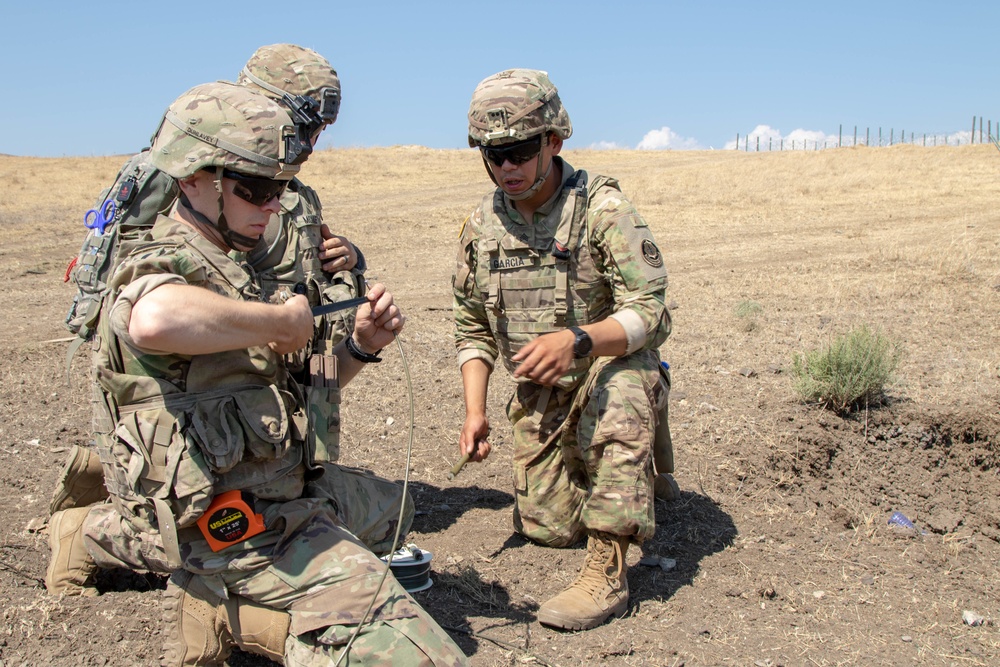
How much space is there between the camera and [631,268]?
156 inches

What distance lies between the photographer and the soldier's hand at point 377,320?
3.23 metres

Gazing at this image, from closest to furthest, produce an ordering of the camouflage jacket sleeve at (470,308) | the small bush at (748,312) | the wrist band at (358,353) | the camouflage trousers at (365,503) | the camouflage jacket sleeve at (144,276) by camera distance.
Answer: the camouflage jacket sleeve at (144,276) → the camouflage trousers at (365,503) → the wrist band at (358,353) → the camouflage jacket sleeve at (470,308) → the small bush at (748,312)

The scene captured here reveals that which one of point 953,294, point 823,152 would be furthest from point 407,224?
point 823,152

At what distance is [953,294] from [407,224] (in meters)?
10.1

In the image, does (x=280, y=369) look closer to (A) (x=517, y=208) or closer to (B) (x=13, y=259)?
(A) (x=517, y=208)

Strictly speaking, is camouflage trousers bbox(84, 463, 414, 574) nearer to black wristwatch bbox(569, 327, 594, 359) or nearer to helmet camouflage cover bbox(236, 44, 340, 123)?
black wristwatch bbox(569, 327, 594, 359)

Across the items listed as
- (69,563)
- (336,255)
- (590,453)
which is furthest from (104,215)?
(590,453)

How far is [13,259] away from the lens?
13.6 metres

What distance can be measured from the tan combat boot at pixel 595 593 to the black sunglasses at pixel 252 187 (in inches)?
75.2

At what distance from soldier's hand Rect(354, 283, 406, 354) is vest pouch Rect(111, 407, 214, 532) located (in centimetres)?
80

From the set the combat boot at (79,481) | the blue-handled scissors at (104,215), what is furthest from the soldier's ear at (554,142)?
the combat boot at (79,481)

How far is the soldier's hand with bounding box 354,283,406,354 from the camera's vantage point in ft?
10.6

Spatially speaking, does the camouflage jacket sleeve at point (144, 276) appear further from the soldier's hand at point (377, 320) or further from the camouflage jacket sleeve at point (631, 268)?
the camouflage jacket sleeve at point (631, 268)

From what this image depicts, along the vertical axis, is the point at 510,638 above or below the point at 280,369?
below
